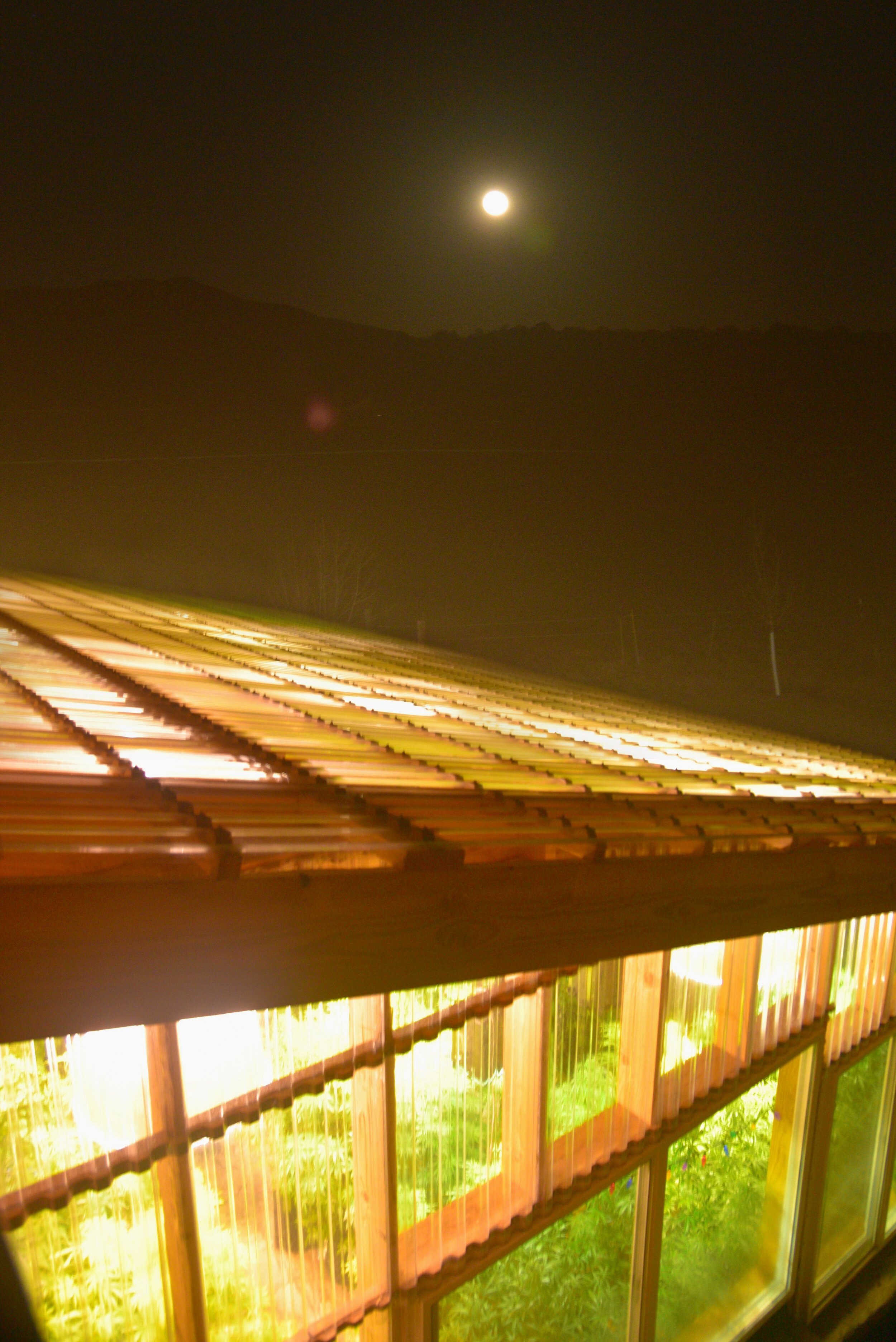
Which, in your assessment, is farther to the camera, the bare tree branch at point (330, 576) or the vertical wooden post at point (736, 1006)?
the bare tree branch at point (330, 576)

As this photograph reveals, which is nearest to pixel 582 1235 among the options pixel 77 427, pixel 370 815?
pixel 370 815

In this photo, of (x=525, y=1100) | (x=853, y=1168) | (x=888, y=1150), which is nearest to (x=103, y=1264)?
(x=525, y=1100)

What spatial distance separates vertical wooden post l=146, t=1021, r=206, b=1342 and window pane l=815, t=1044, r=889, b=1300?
3.40 metres

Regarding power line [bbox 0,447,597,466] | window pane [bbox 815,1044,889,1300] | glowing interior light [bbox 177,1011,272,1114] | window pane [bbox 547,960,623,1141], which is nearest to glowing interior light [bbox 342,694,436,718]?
window pane [bbox 547,960,623,1141]

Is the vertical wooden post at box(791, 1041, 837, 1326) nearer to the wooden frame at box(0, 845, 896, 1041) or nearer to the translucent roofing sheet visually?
the translucent roofing sheet

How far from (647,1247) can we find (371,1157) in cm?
168

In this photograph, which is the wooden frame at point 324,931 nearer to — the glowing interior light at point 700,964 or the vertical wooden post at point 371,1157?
the vertical wooden post at point 371,1157

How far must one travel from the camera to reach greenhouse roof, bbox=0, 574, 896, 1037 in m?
0.90

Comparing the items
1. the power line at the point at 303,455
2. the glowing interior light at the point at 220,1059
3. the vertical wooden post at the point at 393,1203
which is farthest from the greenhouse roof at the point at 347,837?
the power line at the point at 303,455

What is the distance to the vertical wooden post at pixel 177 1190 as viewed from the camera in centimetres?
138

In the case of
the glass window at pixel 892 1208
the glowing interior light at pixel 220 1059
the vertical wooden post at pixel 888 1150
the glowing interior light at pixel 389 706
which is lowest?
the glass window at pixel 892 1208

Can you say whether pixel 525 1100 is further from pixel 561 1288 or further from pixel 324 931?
pixel 324 931

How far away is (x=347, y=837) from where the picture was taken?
1148mm

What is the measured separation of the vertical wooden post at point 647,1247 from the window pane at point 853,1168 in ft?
4.72
